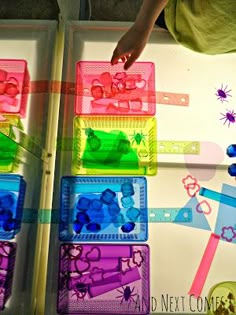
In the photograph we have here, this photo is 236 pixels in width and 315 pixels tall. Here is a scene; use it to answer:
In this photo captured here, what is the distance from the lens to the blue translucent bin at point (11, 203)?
2.21 ft

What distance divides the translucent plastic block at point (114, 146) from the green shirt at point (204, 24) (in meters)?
0.18

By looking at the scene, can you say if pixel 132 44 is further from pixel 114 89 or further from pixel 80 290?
pixel 80 290

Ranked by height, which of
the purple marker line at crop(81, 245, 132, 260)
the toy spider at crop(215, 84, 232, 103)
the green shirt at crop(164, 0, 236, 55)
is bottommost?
the purple marker line at crop(81, 245, 132, 260)

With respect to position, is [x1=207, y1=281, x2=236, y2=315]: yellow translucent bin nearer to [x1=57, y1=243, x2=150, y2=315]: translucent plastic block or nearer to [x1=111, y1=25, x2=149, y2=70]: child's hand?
[x1=57, y1=243, x2=150, y2=315]: translucent plastic block

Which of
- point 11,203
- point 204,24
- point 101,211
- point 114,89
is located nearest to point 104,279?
point 101,211

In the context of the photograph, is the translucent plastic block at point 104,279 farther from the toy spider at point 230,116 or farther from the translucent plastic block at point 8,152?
the toy spider at point 230,116

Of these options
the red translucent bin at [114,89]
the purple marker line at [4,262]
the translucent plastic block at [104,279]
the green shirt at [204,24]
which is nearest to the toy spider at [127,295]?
the translucent plastic block at [104,279]

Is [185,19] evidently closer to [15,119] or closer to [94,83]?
[94,83]

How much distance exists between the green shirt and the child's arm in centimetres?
8

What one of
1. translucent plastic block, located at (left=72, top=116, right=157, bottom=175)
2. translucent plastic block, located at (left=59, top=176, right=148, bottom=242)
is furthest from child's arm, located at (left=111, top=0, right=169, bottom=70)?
translucent plastic block, located at (left=59, top=176, right=148, bottom=242)

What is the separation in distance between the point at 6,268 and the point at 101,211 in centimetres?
20

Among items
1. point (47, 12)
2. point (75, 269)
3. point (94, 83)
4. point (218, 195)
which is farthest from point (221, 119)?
point (47, 12)

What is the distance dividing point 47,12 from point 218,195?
64 cm

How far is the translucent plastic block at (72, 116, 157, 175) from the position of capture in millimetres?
711
